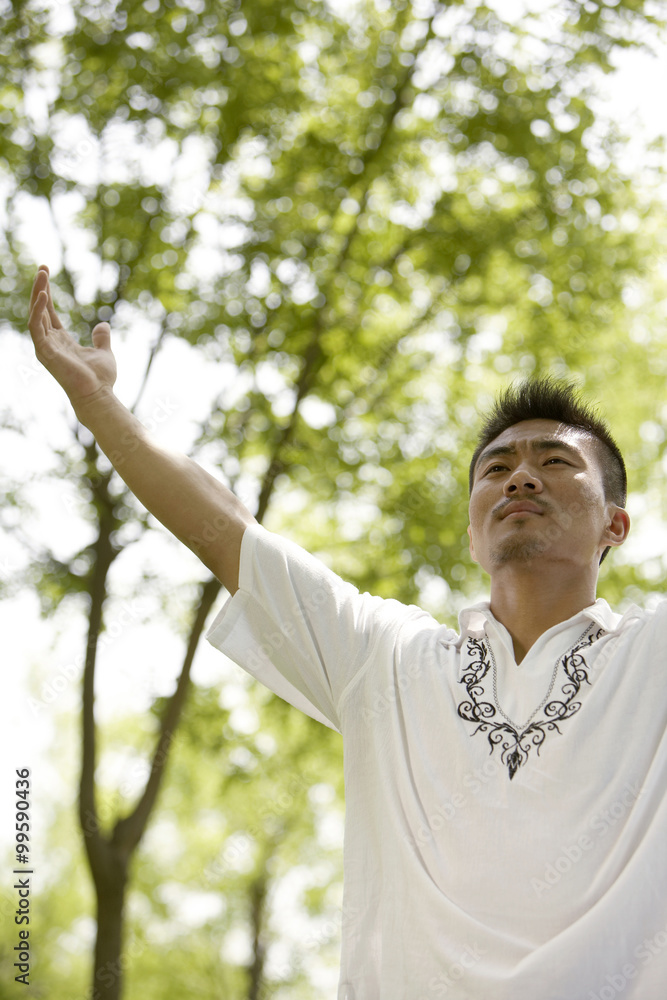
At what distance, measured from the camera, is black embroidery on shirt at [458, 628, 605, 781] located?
5.91ft

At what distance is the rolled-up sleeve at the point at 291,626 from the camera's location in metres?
2.00

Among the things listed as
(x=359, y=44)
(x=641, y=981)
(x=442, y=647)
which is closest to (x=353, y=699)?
(x=442, y=647)

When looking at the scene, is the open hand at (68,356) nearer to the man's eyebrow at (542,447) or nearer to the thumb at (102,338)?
the thumb at (102,338)

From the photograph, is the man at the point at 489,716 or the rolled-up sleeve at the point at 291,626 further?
the rolled-up sleeve at the point at 291,626

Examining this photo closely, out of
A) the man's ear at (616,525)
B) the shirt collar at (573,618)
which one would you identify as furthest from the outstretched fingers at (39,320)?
the man's ear at (616,525)

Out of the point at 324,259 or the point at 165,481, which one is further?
the point at 324,259

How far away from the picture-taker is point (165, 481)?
2.09m

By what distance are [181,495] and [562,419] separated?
108 cm

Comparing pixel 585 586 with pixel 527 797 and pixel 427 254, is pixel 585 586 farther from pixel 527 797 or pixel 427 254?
pixel 427 254

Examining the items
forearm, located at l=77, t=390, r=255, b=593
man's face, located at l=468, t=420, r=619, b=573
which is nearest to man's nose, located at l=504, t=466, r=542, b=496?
man's face, located at l=468, t=420, r=619, b=573

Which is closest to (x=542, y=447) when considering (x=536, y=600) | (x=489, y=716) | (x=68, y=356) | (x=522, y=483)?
(x=522, y=483)

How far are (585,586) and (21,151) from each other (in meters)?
4.69

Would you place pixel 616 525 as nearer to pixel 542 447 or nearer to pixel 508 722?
pixel 542 447
